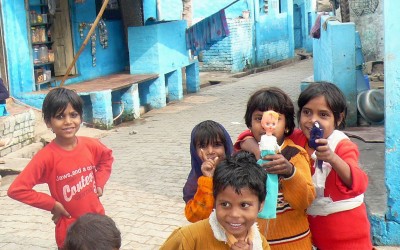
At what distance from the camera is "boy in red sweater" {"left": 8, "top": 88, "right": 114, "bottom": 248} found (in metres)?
3.04

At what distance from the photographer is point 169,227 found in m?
4.98

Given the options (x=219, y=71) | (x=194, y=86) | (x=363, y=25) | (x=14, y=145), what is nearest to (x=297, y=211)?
(x=14, y=145)

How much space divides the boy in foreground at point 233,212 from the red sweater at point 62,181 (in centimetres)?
115

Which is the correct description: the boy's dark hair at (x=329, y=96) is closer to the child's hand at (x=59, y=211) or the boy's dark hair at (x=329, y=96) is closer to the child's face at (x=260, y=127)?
the child's face at (x=260, y=127)

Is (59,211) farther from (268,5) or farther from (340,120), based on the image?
(268,5)

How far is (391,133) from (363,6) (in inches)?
300

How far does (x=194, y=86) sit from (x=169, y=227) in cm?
950

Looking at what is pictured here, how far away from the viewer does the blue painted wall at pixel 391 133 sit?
3912mm

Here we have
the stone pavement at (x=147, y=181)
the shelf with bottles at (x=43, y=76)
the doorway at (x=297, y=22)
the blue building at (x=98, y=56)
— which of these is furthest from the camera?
the doorway at (x=297, y=22)

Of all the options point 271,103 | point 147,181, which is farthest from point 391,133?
point 147,181

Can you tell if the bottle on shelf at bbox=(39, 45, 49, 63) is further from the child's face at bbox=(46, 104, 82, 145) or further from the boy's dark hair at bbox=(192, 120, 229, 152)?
the boy's dark hair at bbox=(192, 120, 229, 152)

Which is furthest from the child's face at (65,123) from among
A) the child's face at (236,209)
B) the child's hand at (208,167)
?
the child's face at (236,209)

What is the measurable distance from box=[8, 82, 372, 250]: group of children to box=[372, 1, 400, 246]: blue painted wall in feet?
4.74

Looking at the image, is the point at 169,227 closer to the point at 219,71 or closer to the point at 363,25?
the point at 363,25
